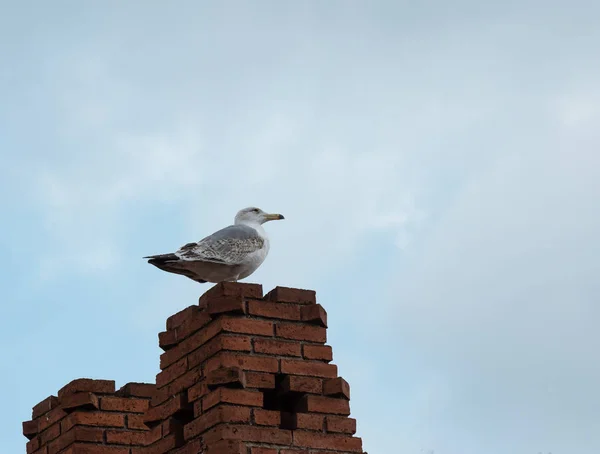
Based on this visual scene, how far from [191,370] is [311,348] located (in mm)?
614

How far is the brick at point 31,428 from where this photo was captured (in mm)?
7367

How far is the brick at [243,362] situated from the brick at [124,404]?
1654 millimetres

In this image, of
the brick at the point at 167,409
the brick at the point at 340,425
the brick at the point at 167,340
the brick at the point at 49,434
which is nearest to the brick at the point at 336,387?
the brick at the point at 340,425

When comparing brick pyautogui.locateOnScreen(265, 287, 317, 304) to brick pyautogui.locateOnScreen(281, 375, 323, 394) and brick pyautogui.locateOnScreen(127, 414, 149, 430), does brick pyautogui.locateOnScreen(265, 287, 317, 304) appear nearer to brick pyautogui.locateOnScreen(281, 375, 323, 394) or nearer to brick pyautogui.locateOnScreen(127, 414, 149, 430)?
brick pyautogui.locateOnScreen(281, 375, 323, 394)

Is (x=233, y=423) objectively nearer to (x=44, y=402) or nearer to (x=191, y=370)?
(x=191, y=370)

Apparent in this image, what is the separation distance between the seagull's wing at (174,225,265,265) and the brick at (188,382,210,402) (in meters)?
1.02

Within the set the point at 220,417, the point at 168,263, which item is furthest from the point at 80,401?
the point at 220,417

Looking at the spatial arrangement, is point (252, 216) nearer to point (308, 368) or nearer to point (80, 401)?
point (80, 401)

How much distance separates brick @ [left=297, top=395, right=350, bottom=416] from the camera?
18.0 ft

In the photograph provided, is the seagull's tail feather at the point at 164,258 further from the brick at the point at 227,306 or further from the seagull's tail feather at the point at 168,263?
the brick at the point at 227,306

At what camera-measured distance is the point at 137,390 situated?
7105 millimetres

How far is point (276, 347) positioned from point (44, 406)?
239 centimetres

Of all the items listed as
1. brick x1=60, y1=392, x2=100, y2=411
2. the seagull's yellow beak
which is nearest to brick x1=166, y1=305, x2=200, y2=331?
brick x1=60, y1=392, x2=100, y2=411


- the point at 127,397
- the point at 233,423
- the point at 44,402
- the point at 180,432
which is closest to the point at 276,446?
the point at 233,423
